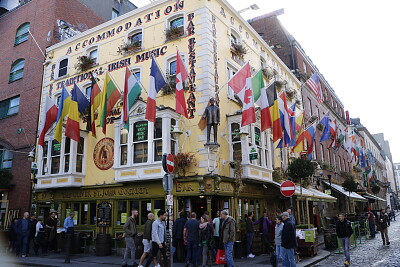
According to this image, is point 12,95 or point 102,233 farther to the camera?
point 12,95

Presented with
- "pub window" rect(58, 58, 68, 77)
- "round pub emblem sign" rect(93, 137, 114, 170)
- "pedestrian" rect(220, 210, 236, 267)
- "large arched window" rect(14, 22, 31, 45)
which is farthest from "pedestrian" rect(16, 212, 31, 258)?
"large arched window" rect(14, 22, 31, 45)

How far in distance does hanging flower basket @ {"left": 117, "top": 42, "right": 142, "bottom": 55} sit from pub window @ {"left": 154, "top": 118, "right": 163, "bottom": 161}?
4782mm

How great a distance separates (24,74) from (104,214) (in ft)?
42.0

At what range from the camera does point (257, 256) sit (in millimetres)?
13484

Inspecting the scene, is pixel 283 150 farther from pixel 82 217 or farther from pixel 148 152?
pixel 82 217

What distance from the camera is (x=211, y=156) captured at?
532 inches

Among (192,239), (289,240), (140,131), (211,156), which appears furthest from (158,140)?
(289,240)

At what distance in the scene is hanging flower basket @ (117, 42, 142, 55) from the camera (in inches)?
665

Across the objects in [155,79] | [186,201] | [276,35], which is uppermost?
[276,35]

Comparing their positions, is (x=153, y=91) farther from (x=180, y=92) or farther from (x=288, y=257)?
(x=288, y=257)

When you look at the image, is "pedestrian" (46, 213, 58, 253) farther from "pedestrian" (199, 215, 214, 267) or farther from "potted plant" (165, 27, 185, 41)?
"potted plant" (165, 27, 185, 41)

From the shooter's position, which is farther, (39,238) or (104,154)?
(104,154)

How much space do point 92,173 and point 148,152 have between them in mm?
4211

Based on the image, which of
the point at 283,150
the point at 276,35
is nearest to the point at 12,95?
the point at 283,150
